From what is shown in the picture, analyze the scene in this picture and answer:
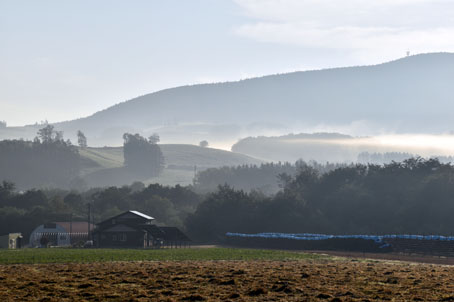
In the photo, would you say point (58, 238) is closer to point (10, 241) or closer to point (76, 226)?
point (76, 226)

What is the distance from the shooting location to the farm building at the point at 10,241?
13912 cm

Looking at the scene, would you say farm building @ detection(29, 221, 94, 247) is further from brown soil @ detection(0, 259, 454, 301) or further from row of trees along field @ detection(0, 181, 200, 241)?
brown soil @ detection(0, 259, 454, 301)

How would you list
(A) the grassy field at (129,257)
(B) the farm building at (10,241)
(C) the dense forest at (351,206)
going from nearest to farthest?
(A) the grassy field at (129,257)
(C) the dense forest at (351,206)
(B) the farm building at (10,241)

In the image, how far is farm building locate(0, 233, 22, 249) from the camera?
139 meters

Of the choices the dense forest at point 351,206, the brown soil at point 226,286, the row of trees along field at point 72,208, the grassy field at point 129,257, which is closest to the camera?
the brown soil at point 226,286

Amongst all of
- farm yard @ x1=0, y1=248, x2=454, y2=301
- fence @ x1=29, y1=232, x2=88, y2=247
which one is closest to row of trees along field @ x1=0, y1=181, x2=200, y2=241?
fence @ x1=29, y1=232, x2=88, y2=247

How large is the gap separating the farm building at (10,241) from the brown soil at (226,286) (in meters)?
88.6

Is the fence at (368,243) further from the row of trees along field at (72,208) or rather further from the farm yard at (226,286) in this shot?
the row of trees along field at (72,208)

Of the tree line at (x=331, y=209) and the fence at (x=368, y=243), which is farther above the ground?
the tree line at (x=331, y=209)

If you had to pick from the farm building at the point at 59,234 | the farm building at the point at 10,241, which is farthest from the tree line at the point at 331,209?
the farm building at the point at 10,241

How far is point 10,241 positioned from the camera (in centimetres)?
14162

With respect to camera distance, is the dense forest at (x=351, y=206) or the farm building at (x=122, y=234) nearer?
the dense forest at (x=351, y=206)

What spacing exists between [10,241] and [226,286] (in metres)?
106

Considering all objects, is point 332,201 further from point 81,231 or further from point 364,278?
point 364,278
